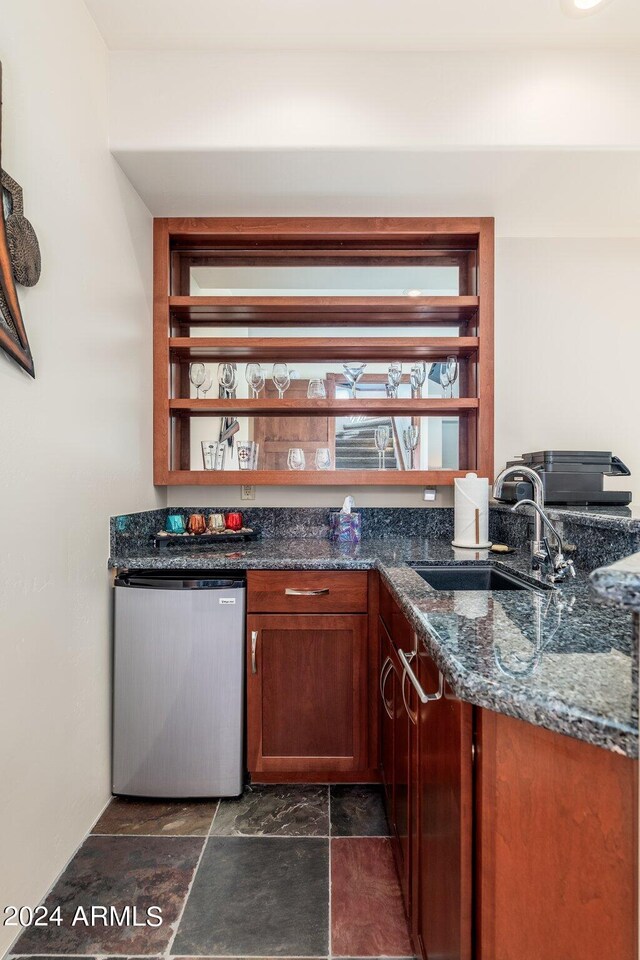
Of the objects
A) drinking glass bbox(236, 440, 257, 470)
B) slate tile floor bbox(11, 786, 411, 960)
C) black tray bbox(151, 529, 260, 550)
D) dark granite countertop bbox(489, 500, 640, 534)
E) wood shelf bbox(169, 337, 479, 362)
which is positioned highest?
wood shelf bbox(169, 337, 479, 362)

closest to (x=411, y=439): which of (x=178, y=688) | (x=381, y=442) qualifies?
(x=381, y=442)

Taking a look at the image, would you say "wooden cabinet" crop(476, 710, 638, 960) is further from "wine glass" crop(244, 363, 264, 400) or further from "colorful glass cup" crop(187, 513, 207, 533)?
"wine glass" crop(244, 363, 264, 400)

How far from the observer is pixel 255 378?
2.54m

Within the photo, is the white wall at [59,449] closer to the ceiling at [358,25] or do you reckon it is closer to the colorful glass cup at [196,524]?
the ceiling at [358,25]

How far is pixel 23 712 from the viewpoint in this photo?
1347mm

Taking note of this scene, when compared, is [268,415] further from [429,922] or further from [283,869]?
[429,922]

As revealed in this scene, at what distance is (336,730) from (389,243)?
2.19 m

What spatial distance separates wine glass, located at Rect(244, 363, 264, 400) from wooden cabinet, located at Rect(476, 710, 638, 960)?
2.01 metres

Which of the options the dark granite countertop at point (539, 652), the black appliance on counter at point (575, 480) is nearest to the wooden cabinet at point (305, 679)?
the dark granite countertop at point (539, 652)

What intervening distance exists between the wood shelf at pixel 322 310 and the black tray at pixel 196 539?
1.07 meters

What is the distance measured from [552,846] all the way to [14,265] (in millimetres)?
1641

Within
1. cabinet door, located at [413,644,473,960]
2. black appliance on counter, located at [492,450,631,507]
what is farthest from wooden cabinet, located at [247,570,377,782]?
black appliance on counter, located at [492,450,631,507]

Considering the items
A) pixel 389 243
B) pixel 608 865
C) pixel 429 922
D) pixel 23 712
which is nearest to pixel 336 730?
pixel 429 922

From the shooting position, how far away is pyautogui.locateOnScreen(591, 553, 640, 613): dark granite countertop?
56 centimetres
